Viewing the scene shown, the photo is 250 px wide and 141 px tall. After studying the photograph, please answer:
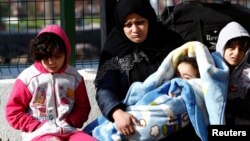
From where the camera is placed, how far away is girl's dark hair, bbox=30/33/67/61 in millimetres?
4848

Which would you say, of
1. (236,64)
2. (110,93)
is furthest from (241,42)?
(110,93)

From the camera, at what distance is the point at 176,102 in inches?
184

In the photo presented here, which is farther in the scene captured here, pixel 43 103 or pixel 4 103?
pixel 4 103

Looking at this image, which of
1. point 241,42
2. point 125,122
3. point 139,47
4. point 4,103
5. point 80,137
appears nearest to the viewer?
point 125,122

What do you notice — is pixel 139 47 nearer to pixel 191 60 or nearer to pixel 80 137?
pixel 191 60

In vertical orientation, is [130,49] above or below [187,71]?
above

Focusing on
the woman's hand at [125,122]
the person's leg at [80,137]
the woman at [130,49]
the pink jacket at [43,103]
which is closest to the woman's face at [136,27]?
the woman at [130,49]

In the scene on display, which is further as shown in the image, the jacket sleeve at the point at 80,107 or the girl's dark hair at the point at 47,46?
the jacket sleeve at the point at 80,107

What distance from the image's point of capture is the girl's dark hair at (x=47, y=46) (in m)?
4.85

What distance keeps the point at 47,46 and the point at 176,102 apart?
0.88 metres

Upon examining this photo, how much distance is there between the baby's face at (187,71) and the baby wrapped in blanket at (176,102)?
0.06 metres

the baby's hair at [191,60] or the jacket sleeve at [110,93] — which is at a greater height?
the baby's hair at [191,60]

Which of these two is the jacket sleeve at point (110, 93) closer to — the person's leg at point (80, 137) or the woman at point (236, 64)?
the person's leg at point (80, 137)

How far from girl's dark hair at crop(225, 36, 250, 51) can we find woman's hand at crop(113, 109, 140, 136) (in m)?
0.81
